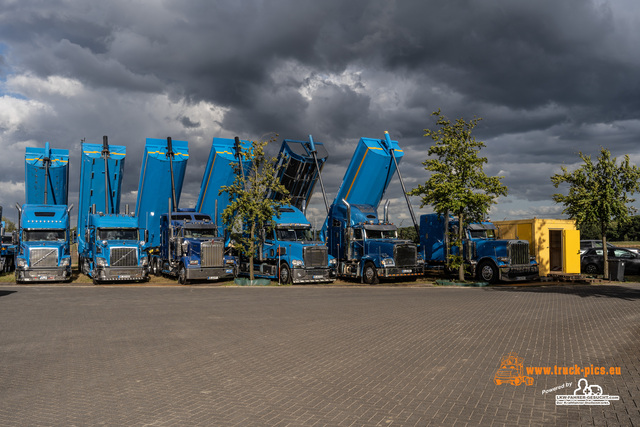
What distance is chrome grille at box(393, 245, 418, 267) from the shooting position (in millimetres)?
21812

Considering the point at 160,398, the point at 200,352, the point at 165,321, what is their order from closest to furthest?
the point at 160,398, the point at 200,352, the point at 165,321

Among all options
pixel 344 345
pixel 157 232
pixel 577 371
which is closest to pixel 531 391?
pixel 577 371

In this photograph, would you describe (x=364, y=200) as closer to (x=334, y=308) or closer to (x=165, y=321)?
(x=334, y=308)

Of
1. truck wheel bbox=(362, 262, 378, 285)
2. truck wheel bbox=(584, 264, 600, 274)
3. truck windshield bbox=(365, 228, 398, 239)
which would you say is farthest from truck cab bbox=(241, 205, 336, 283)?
truck wheel bbox=(584, 264, 600, 274)

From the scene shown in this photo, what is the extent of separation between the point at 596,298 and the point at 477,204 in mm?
6745

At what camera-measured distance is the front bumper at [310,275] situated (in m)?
21.3

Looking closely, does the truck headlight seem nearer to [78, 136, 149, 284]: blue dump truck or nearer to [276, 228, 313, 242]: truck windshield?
[276, 228, 313, 242]: truck windshield

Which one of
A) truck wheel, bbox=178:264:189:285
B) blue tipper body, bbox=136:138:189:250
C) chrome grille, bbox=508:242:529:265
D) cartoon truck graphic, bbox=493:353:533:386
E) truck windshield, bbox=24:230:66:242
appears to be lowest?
cartoon truck graphic, bbox=493:353:533:386

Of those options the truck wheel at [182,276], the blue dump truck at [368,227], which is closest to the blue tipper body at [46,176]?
the truck wheel at [182,276]

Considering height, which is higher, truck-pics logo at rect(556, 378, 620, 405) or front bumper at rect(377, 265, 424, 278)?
front bumper at rect(377, 265, 424, 278)

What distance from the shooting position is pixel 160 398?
5.85 meters

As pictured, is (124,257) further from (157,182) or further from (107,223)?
(157,182)

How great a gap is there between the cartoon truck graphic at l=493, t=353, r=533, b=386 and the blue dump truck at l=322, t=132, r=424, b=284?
→ 13958 mm

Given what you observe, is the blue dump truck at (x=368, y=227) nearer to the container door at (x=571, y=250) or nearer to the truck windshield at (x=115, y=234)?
the container door at (x=571, y=250)
